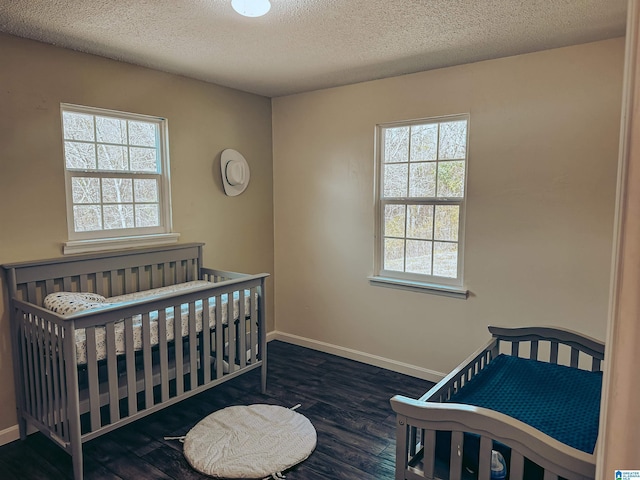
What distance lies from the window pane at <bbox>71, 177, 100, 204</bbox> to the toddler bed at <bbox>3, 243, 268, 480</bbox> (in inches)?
15.8

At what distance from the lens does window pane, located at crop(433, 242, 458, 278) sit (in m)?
3.35

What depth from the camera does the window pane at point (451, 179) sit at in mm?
3279

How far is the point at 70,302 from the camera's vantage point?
8.01 ft

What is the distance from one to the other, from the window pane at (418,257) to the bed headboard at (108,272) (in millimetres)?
1752

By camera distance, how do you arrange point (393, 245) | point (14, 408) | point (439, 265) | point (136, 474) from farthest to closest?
point (393, 245), point (439, 265), point (14, 408), point (136, 474)

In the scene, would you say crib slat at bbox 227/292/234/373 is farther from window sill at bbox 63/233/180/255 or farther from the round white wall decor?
the round white wall decor

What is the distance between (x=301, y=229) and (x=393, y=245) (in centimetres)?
97

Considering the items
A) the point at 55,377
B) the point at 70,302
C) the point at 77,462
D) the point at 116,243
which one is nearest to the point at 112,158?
the point at 116,243

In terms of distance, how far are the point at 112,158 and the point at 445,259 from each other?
8.60ft

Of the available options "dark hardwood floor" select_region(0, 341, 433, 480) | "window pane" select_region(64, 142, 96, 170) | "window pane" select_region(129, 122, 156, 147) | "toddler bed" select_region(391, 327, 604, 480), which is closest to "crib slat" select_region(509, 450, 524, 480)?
"toddler bed" select_region(391, 327, 604, 480)

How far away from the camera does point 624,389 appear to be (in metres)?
0.52

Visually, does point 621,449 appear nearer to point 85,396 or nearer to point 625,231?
point 625,231

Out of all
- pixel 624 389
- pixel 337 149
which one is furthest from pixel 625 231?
pixel 337 149

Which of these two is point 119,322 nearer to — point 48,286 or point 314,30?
point 48,286
